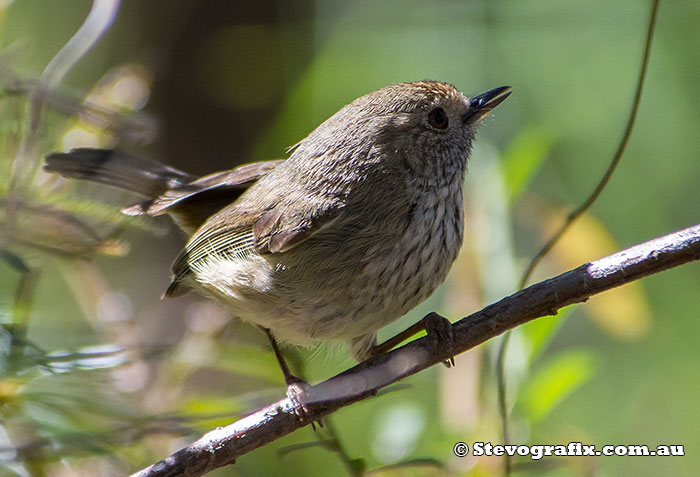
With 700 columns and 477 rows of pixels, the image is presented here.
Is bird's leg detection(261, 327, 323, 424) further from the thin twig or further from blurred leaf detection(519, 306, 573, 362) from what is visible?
blurred leaf detection(519, 306, 573, 362)

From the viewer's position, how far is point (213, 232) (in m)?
2.84

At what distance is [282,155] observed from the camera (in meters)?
4.26

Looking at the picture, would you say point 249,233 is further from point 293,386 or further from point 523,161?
point 523,161

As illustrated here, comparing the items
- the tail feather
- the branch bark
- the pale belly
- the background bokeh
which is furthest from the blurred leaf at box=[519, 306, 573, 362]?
the tail feather

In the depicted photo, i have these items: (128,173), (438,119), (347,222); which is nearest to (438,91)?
(438,119)

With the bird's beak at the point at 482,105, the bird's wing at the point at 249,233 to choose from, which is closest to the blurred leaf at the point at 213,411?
Answer: the bird's wing at the point at 249,233

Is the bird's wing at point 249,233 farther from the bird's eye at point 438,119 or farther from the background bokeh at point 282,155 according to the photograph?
the bird's eye at point 438,119

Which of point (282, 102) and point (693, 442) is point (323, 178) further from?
point (282, 102)

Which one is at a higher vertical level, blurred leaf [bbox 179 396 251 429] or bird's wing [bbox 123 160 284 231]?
bird's wing [bbox 123 160 284 231]

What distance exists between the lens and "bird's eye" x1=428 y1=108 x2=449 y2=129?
2.71 metres

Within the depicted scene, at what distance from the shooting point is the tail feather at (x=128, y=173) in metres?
2.85

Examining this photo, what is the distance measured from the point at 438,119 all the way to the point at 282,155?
1.68m

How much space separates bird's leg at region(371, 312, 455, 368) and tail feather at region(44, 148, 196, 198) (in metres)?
1.19

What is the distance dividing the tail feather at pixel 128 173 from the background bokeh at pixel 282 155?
0.08 m
